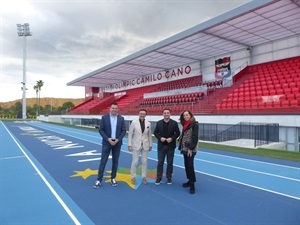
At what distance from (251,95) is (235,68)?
21.2 ft

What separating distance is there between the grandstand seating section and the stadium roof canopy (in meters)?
2.53

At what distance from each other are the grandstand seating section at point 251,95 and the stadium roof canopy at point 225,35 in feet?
8.31

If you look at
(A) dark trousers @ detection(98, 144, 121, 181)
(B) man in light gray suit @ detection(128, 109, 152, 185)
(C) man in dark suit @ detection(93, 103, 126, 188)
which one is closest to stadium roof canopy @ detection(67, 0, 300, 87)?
(B) man in light gray suit @ detection(128, 109, 152, 185)

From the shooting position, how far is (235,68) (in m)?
23.8

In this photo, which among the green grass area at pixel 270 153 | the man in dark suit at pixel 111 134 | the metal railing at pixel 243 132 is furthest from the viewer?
the metal railing at pixel 243 132

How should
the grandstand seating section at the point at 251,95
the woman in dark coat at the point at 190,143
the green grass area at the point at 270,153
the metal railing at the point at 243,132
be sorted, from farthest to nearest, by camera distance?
the grandstand seating section at the point at 251,95 < the metal railing at the point at 243,132 < the green grass area at the point at 270,153 < the woman in dark coat at the point at 190,143

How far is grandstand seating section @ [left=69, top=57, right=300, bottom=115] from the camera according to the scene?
566 inches

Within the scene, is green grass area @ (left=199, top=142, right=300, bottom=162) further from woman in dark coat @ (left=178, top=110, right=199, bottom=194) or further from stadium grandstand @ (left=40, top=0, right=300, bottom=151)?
woman in dark coat @ (left=178, top=110, right=199, bottom=194)

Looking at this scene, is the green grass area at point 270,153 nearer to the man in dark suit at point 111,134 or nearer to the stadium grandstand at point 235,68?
the stadium grandstand at point 235,68

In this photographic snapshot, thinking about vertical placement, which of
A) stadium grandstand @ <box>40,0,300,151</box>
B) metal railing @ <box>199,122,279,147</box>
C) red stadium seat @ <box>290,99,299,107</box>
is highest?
stadium grandstand @ <box>40,0,300,151</box>

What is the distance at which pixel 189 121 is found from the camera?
233 inches

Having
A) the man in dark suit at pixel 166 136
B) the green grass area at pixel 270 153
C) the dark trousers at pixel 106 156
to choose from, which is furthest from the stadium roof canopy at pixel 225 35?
the dark trousers at pixel 106 156

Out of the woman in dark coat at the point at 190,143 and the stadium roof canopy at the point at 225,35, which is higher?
the stadium roof canopy at the point at 225,35

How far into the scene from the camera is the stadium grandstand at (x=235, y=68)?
1443cm
